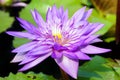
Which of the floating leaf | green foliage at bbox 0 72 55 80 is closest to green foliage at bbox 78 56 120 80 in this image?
green foliage at bbox 0 72 55 80

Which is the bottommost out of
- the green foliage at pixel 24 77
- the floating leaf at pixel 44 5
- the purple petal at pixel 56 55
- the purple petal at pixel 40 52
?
the green foliage at pixel 24 77

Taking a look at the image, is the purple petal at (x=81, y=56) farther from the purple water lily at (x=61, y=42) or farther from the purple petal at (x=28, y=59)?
the purple petal at (x=28, y=59)

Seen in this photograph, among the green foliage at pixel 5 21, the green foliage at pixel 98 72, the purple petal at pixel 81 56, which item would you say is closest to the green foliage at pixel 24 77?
the green foliage at pixel 98 72

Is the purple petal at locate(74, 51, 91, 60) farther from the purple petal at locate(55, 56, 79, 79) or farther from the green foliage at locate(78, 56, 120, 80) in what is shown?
the green foliage at locate(78, 56, 120, 80)

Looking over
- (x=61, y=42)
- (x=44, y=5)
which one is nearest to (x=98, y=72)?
(x=61, y=42)

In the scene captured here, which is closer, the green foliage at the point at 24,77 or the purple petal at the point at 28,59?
the purple petal at the point at 28,59

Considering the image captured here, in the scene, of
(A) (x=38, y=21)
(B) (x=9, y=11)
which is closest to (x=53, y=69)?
(A) (x=38, y=21)

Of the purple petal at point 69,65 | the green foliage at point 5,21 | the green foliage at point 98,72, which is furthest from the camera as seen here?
the green foliage at point 5,21
